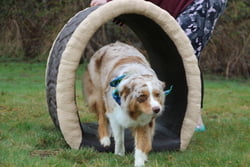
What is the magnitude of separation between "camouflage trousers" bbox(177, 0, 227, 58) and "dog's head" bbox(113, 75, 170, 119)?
1.48 m

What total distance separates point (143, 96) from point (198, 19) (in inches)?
72.0

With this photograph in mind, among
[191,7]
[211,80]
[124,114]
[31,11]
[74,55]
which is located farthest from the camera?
[31,11]

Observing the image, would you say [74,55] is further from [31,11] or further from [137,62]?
[31,11]

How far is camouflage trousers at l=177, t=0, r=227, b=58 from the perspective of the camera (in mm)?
5305

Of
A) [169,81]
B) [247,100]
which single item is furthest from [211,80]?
[169,81]

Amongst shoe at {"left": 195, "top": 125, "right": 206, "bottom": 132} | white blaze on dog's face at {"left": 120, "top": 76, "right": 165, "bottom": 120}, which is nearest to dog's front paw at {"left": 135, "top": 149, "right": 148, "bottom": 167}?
white blaze on dog's face at {"left": 120, "top": 76, "right": 165, "bottom": 120}

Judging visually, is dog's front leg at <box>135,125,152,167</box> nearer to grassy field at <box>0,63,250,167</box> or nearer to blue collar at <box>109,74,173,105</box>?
grassy field at <box>0,63,250,167</box>

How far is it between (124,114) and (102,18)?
3.41 ft

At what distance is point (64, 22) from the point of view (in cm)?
1376

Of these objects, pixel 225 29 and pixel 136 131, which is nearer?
pixel 136 131

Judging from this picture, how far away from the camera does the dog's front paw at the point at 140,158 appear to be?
3.95m

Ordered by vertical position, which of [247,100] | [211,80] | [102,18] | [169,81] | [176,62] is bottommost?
[211,80]

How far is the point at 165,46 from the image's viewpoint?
5.50 metres

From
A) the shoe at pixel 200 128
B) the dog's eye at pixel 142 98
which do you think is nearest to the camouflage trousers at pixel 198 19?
the shoe at pixel 200 128
